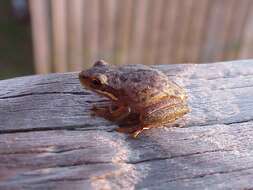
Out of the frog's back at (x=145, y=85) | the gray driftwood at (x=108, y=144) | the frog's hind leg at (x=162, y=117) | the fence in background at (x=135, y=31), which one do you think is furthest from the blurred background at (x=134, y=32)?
the frog's hind leg at (x=162, y=117)

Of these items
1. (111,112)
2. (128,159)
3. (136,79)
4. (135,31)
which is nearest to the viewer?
(128,159)

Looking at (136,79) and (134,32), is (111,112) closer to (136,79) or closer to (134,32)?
(136,79)

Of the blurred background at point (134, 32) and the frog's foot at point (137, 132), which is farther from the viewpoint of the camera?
the blurred background at point (134, 32)

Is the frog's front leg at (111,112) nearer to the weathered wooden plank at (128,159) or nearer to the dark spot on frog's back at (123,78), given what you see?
the weathered wooden plank at (128,159)

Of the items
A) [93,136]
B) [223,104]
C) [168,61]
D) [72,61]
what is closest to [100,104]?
[93,136]

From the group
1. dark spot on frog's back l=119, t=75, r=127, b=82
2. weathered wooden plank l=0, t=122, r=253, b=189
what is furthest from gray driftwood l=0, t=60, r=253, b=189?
dark spot on frog's back l=119, t=75, r=127, b=82

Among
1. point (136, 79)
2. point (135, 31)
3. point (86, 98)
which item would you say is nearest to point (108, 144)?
point (86, 98)
